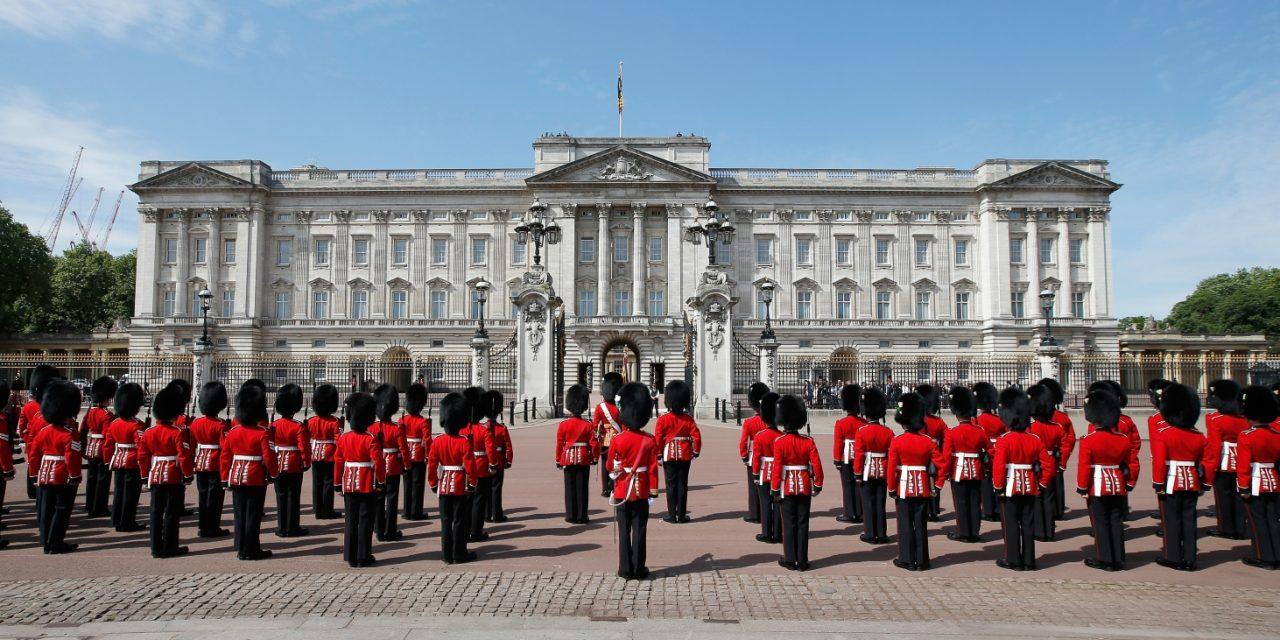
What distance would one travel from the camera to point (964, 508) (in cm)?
899

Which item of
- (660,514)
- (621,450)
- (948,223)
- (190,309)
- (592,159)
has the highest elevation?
(592,159)

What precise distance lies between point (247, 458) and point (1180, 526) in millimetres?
9829

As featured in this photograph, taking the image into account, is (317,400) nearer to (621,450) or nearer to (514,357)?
(621,450)

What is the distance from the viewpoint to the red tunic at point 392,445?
28.2ft

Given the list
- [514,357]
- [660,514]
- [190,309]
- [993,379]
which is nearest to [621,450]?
[660,514]

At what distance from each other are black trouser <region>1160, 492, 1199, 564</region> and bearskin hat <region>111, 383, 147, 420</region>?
38.4 ft

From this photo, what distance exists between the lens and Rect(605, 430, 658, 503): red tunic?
289 inches

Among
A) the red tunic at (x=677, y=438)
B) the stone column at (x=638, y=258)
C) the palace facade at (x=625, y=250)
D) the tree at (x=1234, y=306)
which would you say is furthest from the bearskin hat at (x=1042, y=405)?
the tree at (x=1234, y=306)

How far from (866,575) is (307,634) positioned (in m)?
5.10

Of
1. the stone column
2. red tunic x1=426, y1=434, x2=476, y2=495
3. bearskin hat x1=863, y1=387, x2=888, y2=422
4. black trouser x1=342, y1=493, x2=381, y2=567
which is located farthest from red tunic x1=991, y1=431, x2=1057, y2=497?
the stone column

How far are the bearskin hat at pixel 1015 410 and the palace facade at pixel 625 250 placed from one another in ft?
138

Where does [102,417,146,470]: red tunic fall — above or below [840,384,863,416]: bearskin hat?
below

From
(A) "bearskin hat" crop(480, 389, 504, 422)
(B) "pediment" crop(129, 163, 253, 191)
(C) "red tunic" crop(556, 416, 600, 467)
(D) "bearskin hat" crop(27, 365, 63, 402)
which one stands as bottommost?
(C) "red tunic" crop(556, 416, 600, 467)

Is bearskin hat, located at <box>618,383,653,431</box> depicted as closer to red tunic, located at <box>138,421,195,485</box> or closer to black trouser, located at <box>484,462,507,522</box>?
black trouser, located at <box>484,462,507,522</box>
